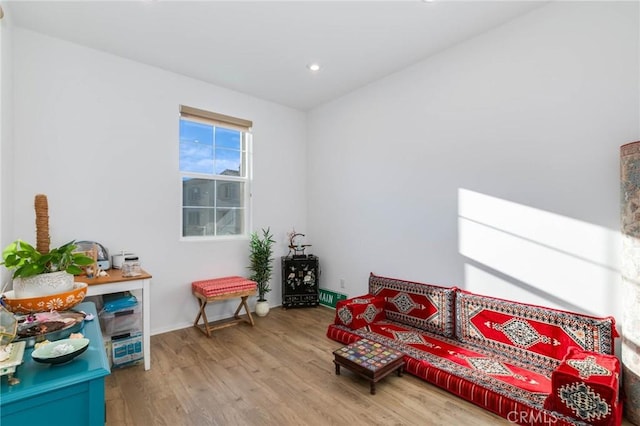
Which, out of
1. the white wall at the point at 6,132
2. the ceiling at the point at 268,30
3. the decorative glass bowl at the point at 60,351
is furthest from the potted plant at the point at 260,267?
the decorative glass bowl at the point at 60,351

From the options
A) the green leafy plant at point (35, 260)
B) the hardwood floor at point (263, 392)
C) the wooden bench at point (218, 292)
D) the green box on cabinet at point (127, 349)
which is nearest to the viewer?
the green leafy plant at point (35, 260)

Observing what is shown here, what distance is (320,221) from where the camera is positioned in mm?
4473

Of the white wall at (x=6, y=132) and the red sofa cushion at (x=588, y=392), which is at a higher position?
the white wall at (x=6, y=132)

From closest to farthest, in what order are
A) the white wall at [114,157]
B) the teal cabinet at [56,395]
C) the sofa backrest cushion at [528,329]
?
the teal cabinet at [56,395]
the sofa backrest cushion at [528,329]
the white wall at [114,157]

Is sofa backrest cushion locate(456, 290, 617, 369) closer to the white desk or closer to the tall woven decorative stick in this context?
the white desk

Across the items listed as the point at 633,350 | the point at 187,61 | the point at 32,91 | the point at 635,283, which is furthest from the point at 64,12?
the point at 633,350

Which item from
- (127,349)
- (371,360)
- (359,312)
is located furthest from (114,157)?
(371,360)

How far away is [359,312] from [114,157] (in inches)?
118

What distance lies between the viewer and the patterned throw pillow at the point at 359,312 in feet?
9.95

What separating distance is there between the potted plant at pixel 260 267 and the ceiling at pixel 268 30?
82.8 inches

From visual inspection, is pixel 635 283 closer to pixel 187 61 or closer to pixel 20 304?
pixel 20 304

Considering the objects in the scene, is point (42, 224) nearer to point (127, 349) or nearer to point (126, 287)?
point (126, 287)

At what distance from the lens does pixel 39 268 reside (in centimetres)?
142

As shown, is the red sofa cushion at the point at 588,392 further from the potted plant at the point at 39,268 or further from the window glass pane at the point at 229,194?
the window glass pane at the point at 229,194
